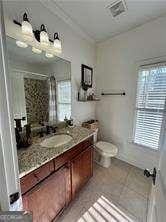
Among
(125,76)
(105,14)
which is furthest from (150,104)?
(105,14)

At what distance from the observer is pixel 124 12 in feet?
5.61

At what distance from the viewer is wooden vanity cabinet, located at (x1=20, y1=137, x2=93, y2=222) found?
957 millimetres

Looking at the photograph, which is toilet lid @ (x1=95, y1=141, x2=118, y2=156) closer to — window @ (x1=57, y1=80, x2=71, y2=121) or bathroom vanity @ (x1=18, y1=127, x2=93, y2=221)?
bathroom vanity @ (x1=18, y1=127, x2=93, y2=221)

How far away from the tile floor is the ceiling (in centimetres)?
259

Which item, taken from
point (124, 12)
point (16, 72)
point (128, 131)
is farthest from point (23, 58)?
point (128, 131)

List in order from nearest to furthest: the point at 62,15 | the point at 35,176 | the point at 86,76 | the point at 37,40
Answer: the point at 35,176, the point at 37,40, the point at 62,15, the point at 86,76

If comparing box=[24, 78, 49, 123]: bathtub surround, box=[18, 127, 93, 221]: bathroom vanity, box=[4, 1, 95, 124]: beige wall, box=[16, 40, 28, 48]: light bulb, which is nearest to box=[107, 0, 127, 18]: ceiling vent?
box=[4, 1, 95, 124]: beige wall

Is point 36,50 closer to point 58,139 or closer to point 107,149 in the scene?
point 58,139

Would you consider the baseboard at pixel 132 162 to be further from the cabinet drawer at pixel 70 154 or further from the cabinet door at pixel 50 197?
the cabinet door at pixel 50 197

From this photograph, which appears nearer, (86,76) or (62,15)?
(62,15)

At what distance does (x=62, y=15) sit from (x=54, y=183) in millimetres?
2177

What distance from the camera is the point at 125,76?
2279 millimetres

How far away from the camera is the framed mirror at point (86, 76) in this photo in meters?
2.29

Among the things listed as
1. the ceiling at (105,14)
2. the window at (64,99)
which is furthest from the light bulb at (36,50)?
the ceiling at (105,14)
